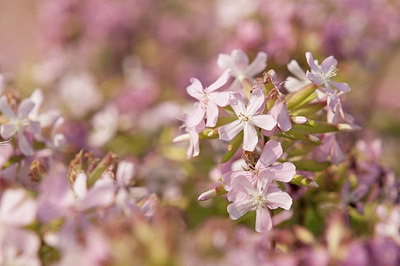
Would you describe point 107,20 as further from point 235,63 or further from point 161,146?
point 235,63

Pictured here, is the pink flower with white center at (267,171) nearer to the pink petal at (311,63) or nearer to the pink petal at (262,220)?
the pink petal at (262,220)

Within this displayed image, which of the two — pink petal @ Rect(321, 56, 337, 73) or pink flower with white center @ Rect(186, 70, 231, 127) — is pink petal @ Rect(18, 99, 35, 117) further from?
pink petal @ Rect(321, 56, 337, 73)

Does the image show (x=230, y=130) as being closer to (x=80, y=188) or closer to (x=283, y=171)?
(x=283, y=171)

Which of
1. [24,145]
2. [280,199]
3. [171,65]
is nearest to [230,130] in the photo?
[280,199]

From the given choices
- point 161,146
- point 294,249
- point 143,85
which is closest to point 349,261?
point 294,249

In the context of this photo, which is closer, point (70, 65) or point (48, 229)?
point (48, 229)

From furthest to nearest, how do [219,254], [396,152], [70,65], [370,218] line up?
1. [70,65]
2. [396,152]
3. [370,218]
4. [219,254]
